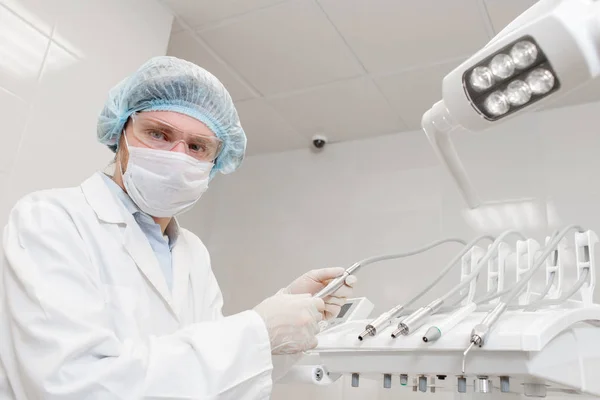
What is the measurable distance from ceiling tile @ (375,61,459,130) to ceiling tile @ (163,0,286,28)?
1.93 feet

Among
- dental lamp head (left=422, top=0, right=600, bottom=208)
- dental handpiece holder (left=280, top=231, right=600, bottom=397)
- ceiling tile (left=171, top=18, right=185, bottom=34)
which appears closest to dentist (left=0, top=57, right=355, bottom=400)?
dental handpiece holder (left=280, top=231, right=600, bottom=397)

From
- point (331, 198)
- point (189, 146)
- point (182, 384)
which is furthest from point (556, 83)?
point (331, 198)

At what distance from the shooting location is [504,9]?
1651 mm

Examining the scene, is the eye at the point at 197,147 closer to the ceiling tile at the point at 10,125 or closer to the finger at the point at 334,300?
the finger at the point at 334,300

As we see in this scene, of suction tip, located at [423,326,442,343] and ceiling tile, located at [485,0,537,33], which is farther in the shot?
ceiling tile, located at [485,0,537,33]

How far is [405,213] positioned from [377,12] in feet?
2.89

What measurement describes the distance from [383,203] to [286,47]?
82 centimetres

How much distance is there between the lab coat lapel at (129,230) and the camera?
98 cm

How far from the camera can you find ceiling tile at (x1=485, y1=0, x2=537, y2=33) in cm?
162

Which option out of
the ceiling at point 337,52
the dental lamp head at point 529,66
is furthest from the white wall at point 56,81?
the dental lamp head at point 529,66

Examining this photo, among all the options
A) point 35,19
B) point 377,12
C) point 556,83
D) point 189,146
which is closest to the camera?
point 556,83

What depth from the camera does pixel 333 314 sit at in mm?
1097

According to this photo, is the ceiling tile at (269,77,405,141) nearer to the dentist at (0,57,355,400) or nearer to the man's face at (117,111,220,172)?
the dentist at (0,57,355,400)

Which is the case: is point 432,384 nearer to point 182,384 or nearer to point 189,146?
point 182,384
